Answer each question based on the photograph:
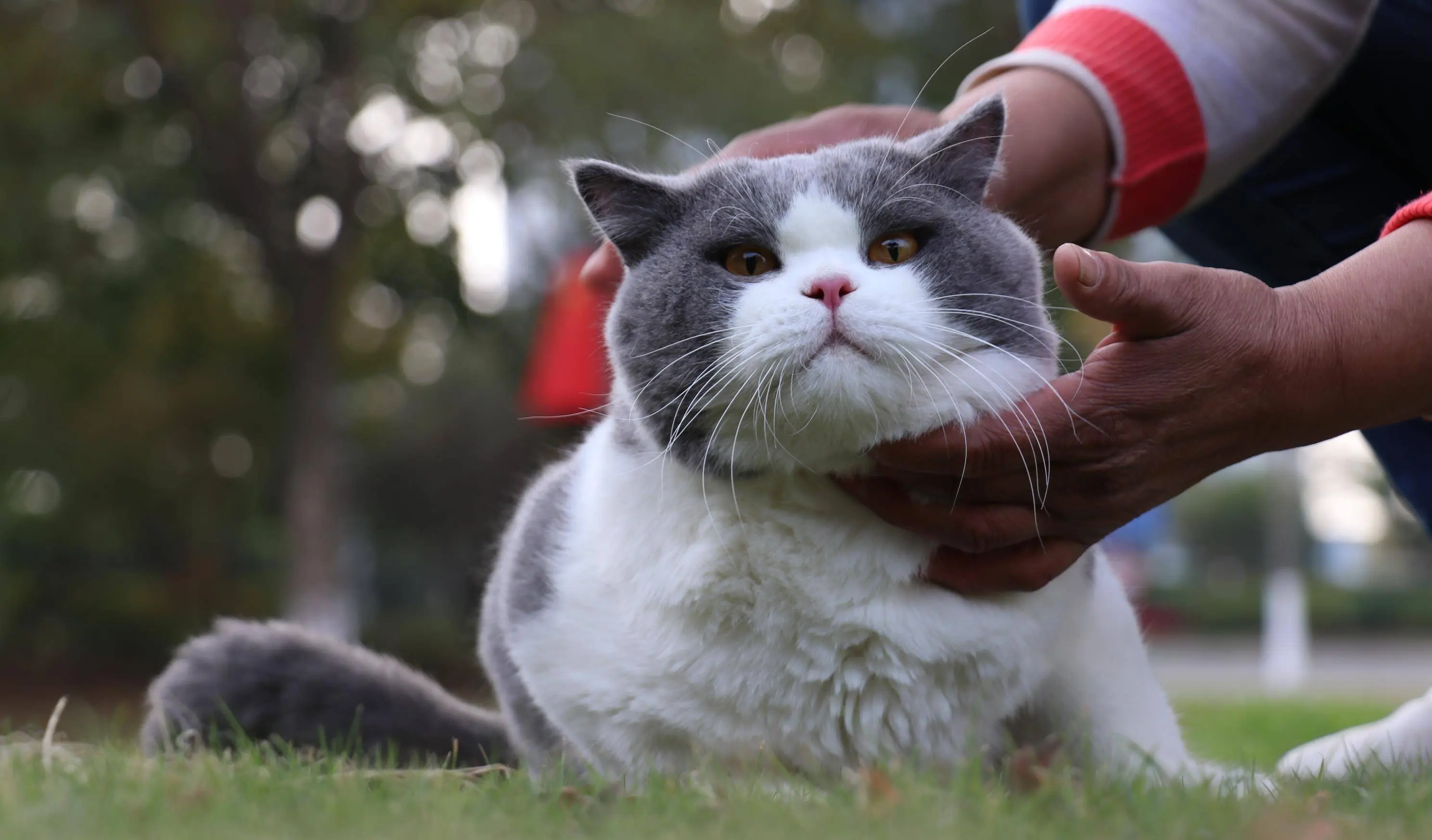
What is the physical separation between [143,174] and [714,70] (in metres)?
4.08

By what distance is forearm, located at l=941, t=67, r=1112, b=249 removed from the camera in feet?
7.39

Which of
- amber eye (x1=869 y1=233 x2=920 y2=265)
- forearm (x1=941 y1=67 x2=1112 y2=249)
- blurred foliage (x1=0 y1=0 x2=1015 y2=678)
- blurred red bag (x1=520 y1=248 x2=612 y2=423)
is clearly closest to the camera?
amber eye (x1=869 y1=233 x2=920 y2=265)

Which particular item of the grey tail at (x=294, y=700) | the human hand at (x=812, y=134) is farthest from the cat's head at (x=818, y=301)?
the grey tail at (x=294, y=700)

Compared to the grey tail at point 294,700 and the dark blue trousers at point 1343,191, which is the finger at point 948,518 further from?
the dark blue trousers at point 1343,191

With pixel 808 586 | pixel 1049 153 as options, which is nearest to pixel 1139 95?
pixel 1049 153

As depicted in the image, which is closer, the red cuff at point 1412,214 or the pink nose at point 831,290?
the pink nose at point 831,290

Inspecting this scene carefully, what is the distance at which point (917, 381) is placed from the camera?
5.31ft

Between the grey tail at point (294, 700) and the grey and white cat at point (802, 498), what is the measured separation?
415 mm

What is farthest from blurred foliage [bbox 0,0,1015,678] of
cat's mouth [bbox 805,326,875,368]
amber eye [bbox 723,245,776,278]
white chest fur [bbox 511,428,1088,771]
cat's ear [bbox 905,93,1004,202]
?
cat's mouth [bbox 805,326,875,368]

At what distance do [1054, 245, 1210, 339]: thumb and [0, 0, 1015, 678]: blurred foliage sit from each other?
6.12 meters

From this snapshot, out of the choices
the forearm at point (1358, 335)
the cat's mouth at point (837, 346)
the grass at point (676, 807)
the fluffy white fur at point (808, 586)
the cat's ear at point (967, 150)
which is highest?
the cat's ear at point (967, 150)

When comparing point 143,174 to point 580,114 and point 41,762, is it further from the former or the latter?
point 41,762

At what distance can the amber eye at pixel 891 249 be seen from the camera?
5.64 ft

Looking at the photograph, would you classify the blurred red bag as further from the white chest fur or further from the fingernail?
the fingernail
